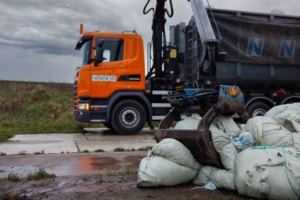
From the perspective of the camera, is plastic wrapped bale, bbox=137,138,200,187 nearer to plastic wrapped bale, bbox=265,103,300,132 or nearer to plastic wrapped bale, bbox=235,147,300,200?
plastic wrapped bale, bbox=235,147,300,200

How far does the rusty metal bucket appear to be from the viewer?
406 centimetres

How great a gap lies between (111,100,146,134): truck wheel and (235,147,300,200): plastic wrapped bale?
6.66 meters

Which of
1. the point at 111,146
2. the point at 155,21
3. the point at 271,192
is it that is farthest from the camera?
the point at 155,21

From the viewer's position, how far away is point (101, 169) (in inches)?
206

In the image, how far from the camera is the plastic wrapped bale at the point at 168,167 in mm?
4004

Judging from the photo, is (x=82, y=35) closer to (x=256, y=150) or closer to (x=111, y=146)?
(x=111, y=146)

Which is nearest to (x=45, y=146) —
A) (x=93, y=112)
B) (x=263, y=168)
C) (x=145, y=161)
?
(x=93, y=112)

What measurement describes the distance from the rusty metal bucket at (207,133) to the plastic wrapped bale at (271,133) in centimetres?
30

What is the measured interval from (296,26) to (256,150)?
7882 mm

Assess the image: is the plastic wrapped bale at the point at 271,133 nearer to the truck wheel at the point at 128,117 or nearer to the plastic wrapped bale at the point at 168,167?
the plastic wrapped bale at the point at 168,167

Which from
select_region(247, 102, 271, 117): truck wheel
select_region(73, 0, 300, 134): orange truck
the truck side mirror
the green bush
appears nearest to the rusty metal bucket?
select_region(73, 0, 300, 134): orange truck

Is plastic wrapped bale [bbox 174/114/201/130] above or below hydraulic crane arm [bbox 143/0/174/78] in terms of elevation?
below

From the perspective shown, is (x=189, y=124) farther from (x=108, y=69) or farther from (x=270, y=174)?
(x=108, y=69)

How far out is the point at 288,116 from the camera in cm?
439
